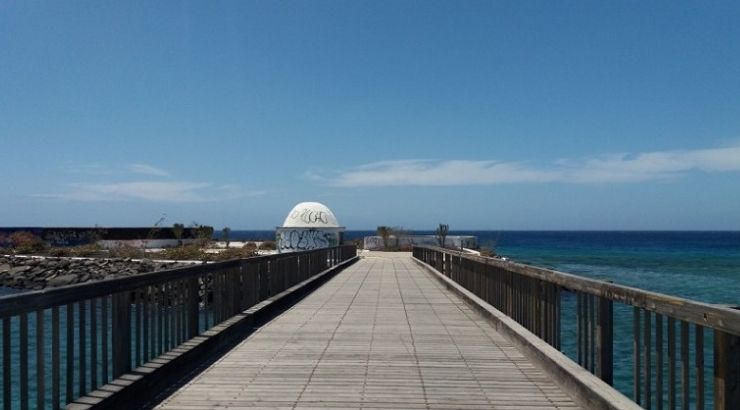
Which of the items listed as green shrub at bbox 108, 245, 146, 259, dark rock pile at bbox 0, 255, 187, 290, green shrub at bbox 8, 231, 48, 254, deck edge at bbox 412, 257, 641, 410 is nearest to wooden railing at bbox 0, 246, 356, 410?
deck edge at bbox 412, 257, 641, 410

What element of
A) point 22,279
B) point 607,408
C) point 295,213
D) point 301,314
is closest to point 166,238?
point 295,213

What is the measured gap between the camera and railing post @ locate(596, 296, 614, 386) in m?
5.88

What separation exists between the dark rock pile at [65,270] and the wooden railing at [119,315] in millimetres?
19168

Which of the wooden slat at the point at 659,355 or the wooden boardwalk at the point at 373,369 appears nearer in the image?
the wooden slat at the point at 659,355

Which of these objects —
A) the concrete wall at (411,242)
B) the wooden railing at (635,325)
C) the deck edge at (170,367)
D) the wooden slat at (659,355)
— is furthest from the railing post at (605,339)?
the concrete wall at (411,242)

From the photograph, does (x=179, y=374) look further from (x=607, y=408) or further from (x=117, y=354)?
(x=607, y=408)

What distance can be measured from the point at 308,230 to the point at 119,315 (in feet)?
125

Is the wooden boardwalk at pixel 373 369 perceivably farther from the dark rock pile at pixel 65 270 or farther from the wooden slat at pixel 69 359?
the dark rock pile at pixel 65 270

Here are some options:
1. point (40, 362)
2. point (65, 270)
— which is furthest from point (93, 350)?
point (65, 270)

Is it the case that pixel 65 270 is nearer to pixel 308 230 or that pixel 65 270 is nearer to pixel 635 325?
pixel 308 230

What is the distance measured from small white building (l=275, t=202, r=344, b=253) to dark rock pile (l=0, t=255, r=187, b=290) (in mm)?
10285

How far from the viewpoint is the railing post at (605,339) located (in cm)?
588

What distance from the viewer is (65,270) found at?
3544 centimetres

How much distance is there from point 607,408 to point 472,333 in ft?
16.5
